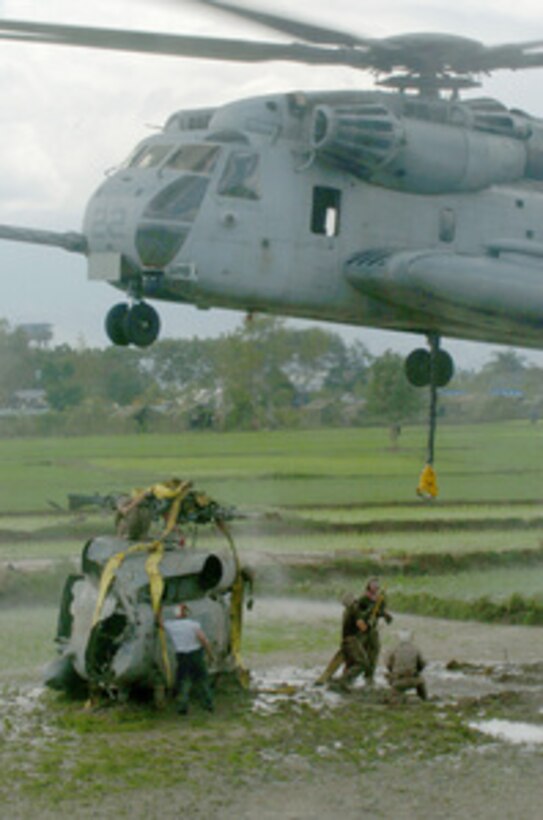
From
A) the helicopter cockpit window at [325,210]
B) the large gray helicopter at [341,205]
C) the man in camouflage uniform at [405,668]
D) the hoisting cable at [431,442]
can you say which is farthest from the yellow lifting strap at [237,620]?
the hoisting cable at [431,442]

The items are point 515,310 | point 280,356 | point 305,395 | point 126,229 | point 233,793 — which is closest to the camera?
point 233,793

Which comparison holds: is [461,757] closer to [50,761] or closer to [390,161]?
[50,761]

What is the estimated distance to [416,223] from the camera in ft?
65.6

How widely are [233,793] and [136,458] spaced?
1846cm

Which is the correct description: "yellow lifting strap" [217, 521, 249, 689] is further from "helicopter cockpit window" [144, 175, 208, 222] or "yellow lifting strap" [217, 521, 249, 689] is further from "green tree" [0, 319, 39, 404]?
"green tree" [0, 319, 39, 404]

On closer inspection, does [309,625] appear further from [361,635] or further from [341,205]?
[341,205]

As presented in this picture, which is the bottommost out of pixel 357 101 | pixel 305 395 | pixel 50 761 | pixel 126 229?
pixel 50 761

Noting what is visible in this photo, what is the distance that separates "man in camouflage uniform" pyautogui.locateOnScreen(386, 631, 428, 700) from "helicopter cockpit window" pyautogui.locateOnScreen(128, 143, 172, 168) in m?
6.02

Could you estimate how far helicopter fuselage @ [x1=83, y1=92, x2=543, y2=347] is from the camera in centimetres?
1825

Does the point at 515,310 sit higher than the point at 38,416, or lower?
higher

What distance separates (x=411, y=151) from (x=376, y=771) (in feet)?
26.5

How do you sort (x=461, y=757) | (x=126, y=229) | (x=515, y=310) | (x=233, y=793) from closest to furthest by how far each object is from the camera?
1. (x=233, y=793)
2. (x=461, y=757)
3. (x=126, y=229)
4. (x=515, y=310)

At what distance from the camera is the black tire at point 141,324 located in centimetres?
1845

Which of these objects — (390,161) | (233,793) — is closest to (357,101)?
(390,161)
